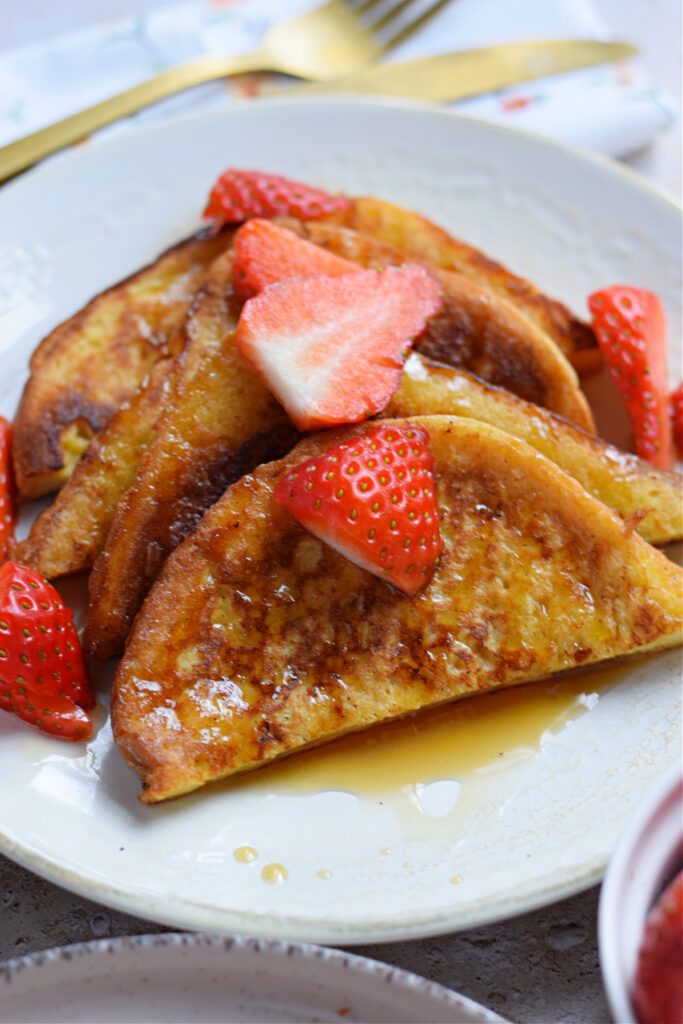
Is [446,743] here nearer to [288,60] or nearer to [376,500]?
[376,500]

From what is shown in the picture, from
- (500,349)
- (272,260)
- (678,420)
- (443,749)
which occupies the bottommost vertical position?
(443,749)

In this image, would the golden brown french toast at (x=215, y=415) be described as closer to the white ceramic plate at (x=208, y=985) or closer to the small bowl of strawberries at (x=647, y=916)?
the white ceramic plate at (x=208, y=985)

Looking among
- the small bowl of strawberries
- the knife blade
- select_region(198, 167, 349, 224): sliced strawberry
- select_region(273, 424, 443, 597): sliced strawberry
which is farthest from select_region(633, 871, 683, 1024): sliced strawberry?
the knife blade

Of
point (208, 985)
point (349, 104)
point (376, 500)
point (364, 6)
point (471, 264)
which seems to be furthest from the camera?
point (364, 6)

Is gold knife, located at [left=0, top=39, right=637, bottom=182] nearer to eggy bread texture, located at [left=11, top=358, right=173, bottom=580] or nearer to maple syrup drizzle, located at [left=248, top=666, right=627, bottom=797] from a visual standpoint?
eggy bread texture, located at [left=11, top=358, right=173, bottom=580]

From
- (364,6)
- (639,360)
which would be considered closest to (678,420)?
(639,360)

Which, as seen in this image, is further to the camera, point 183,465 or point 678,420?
point 678,420

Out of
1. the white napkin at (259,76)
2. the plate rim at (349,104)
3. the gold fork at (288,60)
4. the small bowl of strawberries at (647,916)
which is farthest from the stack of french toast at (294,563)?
the white napkin at (259,76)
